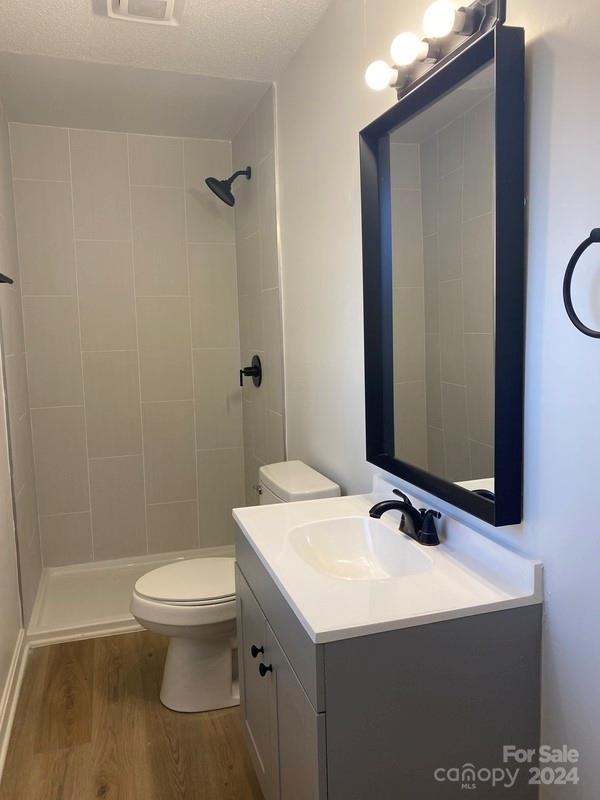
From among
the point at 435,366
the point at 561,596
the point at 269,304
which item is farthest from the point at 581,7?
the point at 269,304

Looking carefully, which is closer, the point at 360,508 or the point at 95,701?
the point at 360,508

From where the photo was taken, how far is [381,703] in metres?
1.19

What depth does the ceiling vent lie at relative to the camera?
2000 mm

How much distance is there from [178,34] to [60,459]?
7.06 feet

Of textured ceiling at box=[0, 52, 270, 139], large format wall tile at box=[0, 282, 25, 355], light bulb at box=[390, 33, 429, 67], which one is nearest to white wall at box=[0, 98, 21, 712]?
large format wall tile at box=[0, 282, 25, 355]

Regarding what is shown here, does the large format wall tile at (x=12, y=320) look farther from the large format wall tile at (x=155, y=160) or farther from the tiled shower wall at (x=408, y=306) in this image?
the tiled shower wall at (x=408, y=306)

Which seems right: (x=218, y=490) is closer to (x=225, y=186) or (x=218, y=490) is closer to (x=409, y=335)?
(x=225, y=186)

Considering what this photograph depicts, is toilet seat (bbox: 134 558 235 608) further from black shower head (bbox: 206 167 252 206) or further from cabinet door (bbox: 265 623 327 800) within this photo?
black shower head (bbox: 206 167 252 206)

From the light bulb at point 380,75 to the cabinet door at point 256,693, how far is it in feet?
4.51

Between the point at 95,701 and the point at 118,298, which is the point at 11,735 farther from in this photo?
the point at 118,298

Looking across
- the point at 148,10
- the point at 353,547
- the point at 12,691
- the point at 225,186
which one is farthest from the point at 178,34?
the point at 12,691

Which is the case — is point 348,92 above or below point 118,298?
above

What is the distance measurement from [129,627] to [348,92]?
2373mm

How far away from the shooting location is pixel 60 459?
134 inches
